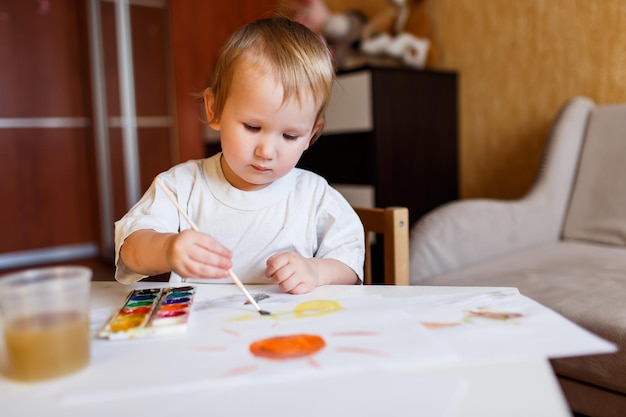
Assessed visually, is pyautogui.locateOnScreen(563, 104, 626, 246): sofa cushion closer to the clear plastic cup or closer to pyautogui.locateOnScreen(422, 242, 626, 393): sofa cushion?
pyautogui.locateOnScreen(422, 242, 626, 393): sofa cushion

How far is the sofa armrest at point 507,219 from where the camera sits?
153 centimetres

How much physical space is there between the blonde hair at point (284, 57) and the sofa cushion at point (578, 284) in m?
0.67

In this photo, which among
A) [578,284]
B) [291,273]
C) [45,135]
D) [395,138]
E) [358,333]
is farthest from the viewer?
[45,135]

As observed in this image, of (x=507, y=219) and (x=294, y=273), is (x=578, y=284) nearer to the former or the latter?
(x=507, y=219)

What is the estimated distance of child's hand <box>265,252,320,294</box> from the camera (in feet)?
2.32

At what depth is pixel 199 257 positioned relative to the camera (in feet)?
2.06

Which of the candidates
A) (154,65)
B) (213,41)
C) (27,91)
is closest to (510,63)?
(213,41)

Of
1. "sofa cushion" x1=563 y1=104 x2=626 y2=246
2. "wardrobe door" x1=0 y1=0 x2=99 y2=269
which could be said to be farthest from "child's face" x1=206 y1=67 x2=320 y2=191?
"wardrobe door" x1=0 y1=0 x2=99 y2=269

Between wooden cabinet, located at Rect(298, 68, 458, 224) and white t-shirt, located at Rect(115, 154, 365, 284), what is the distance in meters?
1.24

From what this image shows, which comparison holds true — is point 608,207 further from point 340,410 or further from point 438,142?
point 340,410

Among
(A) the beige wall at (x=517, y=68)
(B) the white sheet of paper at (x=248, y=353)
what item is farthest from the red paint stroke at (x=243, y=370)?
(A) the beige wall at (x=517, y=68)

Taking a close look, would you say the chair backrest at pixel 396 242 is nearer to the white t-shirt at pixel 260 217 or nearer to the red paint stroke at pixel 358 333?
the white t-shirt at pixel 260 217

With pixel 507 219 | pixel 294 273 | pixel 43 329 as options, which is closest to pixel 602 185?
pixel 507 219

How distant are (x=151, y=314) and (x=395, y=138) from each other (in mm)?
1697
